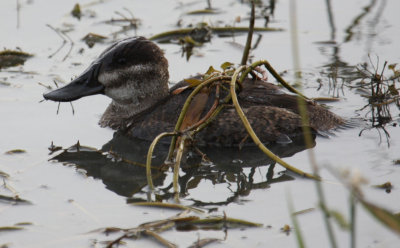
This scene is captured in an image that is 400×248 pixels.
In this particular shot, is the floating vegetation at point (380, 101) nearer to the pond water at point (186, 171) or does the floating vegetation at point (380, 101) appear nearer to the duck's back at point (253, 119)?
the pond water at point (186, 171)

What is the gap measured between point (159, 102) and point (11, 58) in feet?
7.91

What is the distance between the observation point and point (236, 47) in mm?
8641

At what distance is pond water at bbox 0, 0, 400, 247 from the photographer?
4703 mm

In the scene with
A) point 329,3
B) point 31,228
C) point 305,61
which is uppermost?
point 329,3

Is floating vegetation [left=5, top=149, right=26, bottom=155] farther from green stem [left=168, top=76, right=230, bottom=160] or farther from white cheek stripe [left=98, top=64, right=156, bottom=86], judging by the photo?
green stem [left=168, top=76, right=230, bottom=160]

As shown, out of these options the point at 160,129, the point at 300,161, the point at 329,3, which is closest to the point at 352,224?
the point at 300,161

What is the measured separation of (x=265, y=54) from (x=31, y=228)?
441 centimetres

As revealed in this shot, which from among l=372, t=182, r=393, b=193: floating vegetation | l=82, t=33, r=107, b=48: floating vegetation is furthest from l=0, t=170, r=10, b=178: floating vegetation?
l=82, t=33, r=107, b=48: floating vegetation

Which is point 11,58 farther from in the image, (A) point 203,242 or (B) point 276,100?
(A) point 203,242

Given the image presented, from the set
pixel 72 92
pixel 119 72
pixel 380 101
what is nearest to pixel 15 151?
pixel 72 92

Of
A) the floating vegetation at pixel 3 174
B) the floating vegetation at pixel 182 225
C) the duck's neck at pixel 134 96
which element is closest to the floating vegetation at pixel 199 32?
the duck's neck at pixel 134 96

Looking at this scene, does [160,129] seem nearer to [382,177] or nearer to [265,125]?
[265,125]

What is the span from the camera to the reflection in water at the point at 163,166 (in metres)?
5.42

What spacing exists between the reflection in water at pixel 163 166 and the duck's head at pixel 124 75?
1.60ft
